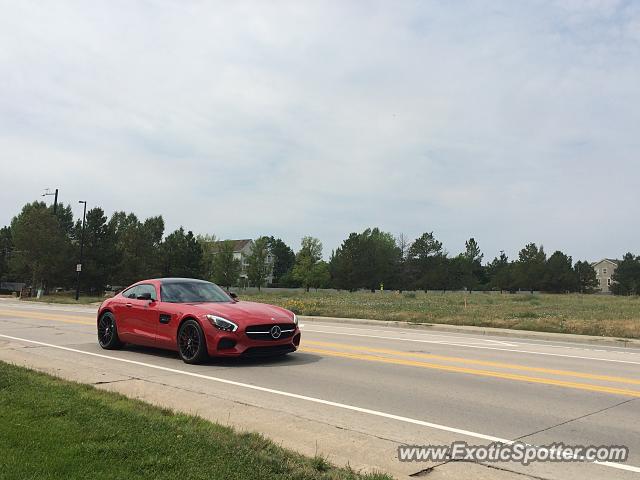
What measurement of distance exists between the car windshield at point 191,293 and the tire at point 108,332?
5.44ft

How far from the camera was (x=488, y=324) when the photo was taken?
788 inches

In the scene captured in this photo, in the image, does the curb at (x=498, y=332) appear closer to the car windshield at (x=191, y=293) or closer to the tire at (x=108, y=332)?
the car windshield at (x=191, y=293)

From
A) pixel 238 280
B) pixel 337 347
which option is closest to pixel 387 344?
pixel 337 347

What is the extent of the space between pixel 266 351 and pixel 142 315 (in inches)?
111

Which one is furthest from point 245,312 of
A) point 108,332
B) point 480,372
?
point 480,372

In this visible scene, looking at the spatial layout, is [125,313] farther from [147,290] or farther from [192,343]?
[192,343]

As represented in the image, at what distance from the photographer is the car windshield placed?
1034 cm

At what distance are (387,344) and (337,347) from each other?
159cm

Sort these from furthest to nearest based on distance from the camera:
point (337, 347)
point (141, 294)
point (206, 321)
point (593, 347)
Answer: point (593, 347) → point (337, 347) → point (141, 294) → point (206, 321)

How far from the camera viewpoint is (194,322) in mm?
9430

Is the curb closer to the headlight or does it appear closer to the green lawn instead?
the headlight

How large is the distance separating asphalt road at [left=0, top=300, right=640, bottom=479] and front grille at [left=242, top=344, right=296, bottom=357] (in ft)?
0.84

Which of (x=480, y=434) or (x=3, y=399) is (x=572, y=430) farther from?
(x=3, y=399)

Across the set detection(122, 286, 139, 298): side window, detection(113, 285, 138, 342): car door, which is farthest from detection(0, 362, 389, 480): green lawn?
detection(122, 286, 139, 298): side window
